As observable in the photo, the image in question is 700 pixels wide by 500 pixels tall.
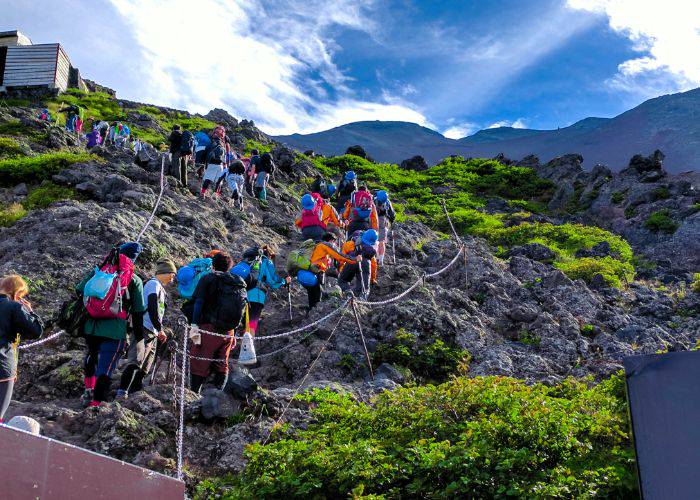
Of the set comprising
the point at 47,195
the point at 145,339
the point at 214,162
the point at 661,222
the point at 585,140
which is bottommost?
the point at 145,339

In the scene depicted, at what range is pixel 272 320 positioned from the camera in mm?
11117

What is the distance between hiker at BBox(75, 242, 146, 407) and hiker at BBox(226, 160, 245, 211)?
10.0 metres

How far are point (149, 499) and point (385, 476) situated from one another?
2.10 m

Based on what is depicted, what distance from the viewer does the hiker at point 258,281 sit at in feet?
30.2

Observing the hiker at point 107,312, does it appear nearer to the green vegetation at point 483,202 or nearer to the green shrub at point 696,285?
the green vegetation at point 483,202

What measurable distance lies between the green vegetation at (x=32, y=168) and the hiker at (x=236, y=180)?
3.70 meters

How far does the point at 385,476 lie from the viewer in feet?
17.0

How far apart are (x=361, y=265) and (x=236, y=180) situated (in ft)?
21.7

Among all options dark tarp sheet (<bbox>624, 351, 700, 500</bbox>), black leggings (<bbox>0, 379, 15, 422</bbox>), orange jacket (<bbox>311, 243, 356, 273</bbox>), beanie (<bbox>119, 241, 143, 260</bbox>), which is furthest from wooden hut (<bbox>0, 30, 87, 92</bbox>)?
dark tarp sheet (<bbox>624, 351, 700, 500</bbox>)

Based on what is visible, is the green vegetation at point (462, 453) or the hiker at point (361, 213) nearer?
the green vegetation at point (462, 453)

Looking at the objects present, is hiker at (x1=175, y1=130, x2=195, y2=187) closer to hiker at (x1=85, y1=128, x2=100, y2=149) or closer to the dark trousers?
hiker at (x1=85, y1=128, x2=100, y2=149)

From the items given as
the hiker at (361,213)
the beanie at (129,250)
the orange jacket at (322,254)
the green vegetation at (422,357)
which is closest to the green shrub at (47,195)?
the hiker at (361,213)

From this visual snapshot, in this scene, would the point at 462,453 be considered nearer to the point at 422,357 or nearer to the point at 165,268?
the point at 165,268

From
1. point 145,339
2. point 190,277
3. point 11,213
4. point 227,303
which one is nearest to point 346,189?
point 11,213
